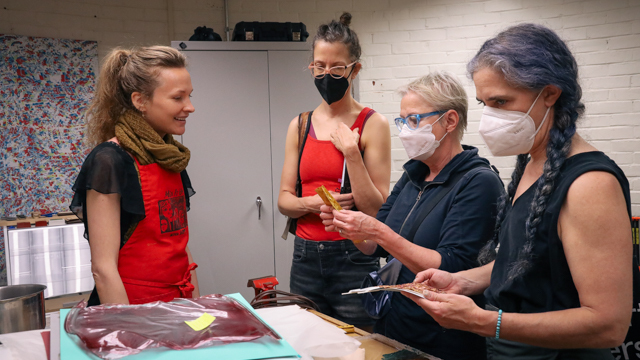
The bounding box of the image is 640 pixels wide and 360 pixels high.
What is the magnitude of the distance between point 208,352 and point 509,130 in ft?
2.69

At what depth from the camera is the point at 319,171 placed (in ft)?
6.39

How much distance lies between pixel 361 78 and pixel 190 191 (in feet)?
7.87

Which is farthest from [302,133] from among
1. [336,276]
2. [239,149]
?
[239,149]

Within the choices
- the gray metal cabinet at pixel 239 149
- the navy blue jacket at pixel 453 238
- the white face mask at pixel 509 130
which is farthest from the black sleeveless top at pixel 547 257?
the gray metal cabinet at pixel 239 149

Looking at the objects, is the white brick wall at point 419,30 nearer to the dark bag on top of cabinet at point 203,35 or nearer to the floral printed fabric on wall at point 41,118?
the floral printed fabric on wall at point 41,118

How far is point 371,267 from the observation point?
1.90 meters

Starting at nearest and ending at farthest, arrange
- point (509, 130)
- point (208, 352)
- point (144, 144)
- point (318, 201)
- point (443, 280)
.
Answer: point (208, 352), point (509, 130), point (443, 280), point (144, 144), point (318, 201)

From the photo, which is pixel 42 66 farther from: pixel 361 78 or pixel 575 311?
pixel 575 311

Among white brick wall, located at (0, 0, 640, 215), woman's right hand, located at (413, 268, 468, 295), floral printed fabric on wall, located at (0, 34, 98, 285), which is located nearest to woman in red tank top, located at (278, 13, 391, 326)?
woman's right hand, located at (413, 268, 468, 295)

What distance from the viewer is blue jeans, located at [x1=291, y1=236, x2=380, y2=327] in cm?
185

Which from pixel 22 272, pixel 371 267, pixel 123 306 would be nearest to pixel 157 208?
pixel 123 306

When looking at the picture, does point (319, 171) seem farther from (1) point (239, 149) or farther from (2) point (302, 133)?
(1) point (239, 149)

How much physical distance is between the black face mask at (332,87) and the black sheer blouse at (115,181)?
0.84 m

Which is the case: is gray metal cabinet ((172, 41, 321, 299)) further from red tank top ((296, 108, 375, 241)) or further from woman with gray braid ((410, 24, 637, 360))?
woman with gray braid ((410, 24, 637, 360))
